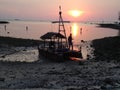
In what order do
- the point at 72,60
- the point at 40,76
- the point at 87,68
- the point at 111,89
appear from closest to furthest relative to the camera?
the point at 111,89
the point at 40,76
the point at 87,68
the point at 72,60

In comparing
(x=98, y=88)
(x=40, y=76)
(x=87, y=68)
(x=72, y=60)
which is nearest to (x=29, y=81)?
(x=40, y=76)

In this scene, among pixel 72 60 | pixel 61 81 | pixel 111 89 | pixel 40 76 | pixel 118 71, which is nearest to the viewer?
pixel 111 89

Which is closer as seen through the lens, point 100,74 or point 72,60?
point 100,74

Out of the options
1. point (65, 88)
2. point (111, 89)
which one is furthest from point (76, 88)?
point (111, 89)

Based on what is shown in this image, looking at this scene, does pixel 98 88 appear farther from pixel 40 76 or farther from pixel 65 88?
pixel 40 76

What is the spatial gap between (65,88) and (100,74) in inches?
216

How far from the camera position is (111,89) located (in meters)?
16.8

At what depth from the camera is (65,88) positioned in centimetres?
1727

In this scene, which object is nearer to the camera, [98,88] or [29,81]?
[98,88]

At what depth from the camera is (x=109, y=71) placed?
23281 millimetres

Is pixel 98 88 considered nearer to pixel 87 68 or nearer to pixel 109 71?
pixel 109 71

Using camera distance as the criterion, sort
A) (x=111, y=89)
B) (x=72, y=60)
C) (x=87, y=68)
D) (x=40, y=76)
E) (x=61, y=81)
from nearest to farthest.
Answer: (x=111, y=89) → (x=61, y=81) → (x=40, y=76) → (x=87, y=68) → (x=72, y=60)

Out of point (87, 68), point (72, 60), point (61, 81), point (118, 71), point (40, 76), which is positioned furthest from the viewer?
point (72, 60)

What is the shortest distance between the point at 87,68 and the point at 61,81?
20.7 feet
